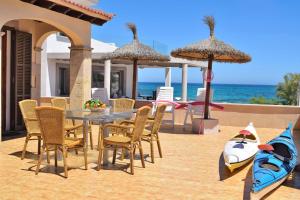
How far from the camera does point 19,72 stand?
10.1 metres

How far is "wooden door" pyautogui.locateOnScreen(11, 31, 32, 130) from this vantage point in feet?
32.2

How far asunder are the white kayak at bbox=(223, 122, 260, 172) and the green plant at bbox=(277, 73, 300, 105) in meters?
22.0

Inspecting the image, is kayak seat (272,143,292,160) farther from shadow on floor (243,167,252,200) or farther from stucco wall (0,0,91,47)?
stucco wall (0,0,91,47)

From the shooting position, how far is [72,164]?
6.59 meters

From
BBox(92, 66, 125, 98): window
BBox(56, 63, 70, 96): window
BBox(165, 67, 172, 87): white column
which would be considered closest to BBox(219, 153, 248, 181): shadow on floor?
BBox(56, 63, 70, 96): window

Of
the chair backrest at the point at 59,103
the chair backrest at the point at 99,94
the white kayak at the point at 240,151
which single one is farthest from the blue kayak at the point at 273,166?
the chair backrest at the point at 99,94

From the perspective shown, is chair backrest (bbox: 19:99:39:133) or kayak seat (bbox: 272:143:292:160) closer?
kayak seat (bbox: 272:143:292:160)

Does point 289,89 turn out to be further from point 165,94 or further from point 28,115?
point 28,115

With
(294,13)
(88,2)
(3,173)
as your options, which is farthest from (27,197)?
(294,13)

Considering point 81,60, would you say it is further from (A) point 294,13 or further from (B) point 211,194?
(A) point 294,13

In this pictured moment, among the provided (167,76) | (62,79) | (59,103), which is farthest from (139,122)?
(62,79)

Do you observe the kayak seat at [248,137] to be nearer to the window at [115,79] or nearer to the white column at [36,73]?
the white column at [36,73]

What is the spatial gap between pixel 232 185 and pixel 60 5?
5.62 m

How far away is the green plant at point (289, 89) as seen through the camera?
90.1ft
